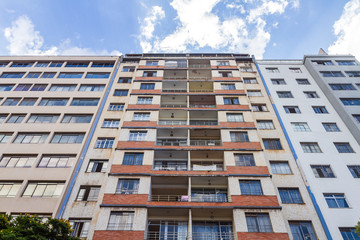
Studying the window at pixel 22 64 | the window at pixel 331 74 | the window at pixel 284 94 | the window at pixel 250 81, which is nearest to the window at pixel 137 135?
the window at pixel 250 81

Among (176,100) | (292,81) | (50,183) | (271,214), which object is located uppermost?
(292,81)

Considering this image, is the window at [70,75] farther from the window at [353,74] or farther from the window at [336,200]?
the window at [353,74]

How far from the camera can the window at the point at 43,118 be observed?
2831 centimetres

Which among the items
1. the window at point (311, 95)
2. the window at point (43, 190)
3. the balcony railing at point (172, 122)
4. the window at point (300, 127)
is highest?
the window at point (311, 95)

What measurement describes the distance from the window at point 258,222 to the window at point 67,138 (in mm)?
21459

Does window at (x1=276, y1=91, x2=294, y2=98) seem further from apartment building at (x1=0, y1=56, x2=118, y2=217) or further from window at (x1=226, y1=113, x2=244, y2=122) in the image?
apartment building at (x1=0, y1=56, x2=118, y2=217)

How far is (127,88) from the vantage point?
1298 inches

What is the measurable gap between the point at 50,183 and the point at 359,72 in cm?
4812

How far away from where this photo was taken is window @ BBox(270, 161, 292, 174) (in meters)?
23.3

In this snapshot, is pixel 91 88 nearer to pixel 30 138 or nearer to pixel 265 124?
pixel 30 138

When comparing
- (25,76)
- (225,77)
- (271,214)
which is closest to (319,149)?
(271,214)

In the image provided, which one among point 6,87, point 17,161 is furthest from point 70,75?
point 17,161

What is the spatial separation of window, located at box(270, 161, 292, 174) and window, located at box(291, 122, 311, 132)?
5862 mm

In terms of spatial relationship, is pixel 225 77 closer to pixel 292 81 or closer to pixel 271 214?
pixel 292 81
